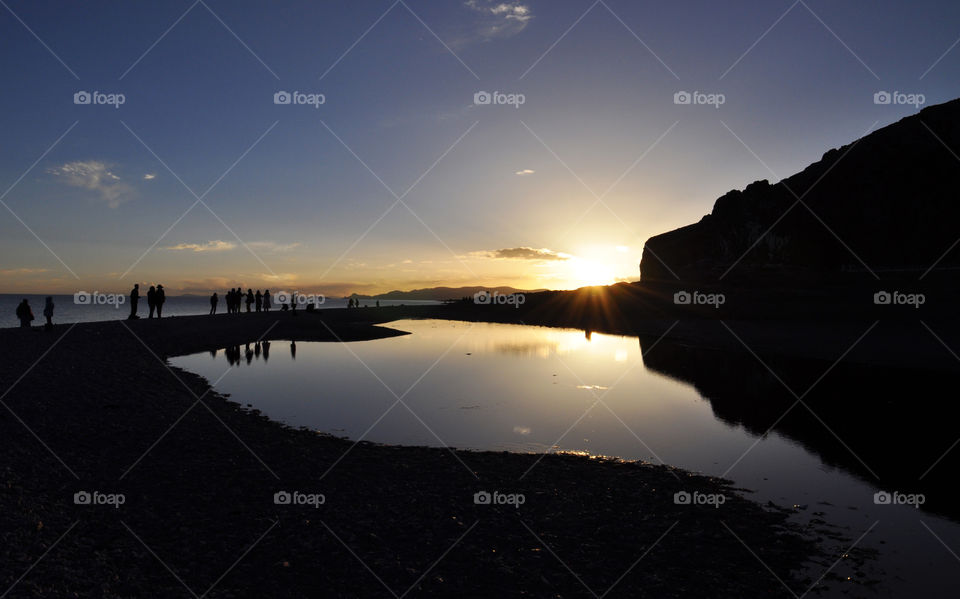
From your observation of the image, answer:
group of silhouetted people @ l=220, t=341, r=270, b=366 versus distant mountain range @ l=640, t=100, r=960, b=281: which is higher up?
distant mountain range @ l=640, t=100, r=960, b=281

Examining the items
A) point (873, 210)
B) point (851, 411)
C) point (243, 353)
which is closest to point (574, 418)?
point (851, 411)

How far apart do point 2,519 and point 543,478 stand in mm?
11140

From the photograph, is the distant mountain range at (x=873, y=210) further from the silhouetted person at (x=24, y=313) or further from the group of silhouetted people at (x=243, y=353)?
the silhouetted person at (x=24, y=313)

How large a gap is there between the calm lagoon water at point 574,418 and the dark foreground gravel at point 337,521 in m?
1.32

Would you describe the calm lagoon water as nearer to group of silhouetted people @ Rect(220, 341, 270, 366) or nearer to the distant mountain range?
group of silhouetted people @ Rect(220, 341, 270, 366)

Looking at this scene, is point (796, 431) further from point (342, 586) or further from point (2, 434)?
point (2, 434)

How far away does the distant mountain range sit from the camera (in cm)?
8094

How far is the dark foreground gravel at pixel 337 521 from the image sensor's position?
770cm

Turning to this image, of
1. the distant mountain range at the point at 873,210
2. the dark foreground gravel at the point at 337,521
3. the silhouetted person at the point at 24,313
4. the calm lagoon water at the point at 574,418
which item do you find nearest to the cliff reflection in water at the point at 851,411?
the calm lagoon water at the point at 574,418

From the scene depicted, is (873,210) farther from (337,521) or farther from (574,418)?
(337,521)

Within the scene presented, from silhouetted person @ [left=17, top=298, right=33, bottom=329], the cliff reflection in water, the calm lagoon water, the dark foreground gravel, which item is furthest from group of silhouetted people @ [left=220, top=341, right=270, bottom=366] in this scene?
the cliff reflection in water

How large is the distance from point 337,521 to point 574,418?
476 inches

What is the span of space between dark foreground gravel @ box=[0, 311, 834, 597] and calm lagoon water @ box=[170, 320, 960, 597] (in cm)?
132

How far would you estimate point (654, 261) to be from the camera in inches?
6806
